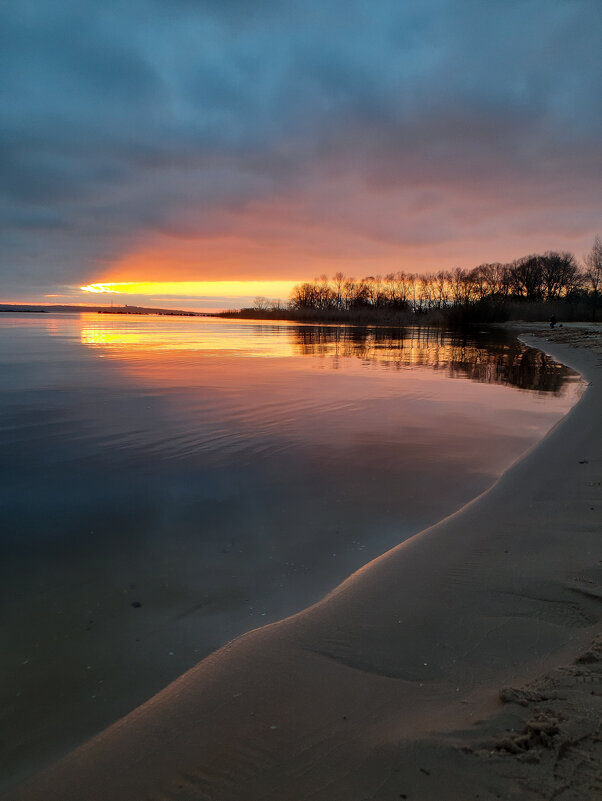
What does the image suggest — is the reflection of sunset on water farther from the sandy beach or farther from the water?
the sandy beach

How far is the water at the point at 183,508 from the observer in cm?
292

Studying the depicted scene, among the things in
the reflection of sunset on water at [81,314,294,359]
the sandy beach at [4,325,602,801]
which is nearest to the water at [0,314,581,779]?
the sandy beach at [4,325,602,801]

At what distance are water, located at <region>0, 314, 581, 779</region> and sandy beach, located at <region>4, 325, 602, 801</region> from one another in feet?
1.15

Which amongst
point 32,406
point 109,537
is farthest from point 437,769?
point 32,406

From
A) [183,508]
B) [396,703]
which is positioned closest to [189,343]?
[183,508]

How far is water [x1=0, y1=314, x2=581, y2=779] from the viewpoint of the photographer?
292cm

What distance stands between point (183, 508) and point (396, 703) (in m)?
3.44

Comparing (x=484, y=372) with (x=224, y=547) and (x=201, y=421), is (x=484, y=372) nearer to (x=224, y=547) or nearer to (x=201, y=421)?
(x=201, y=421)

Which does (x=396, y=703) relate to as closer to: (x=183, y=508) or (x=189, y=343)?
(x=183, y=508)

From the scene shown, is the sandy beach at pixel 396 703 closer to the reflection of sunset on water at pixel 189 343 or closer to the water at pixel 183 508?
the water at pixel 183 508

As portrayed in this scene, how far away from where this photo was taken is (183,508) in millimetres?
5258

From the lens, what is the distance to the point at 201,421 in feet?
30.6

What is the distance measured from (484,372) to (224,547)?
15.5m

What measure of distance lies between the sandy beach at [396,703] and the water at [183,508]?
0.35 metres
